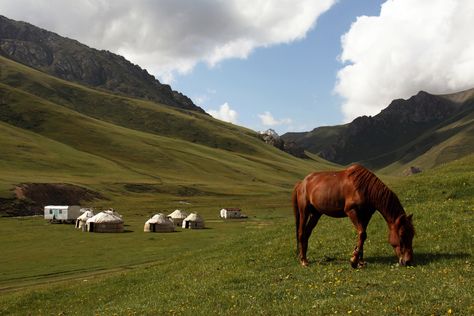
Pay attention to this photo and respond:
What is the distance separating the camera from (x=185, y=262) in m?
28.2

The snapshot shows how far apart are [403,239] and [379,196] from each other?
172cm

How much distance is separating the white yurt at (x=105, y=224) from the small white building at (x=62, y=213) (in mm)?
13688

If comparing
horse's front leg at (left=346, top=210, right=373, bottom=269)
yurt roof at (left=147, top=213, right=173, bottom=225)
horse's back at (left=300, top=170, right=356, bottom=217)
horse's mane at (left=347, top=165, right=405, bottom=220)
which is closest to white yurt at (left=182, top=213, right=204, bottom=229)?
yurt roof at (left=147, top=213, right=173, bottom=225)

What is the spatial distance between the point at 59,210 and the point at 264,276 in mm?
82267

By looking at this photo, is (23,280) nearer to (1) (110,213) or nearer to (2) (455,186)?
(2) (455,186)

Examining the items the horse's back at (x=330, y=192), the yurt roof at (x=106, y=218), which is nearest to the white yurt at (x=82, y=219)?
the yurt roof at (x=106, y=218)

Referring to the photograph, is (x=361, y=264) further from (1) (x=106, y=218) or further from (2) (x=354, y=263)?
(1) (x=106, y=218)

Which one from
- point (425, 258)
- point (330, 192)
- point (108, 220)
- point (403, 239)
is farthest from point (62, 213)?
point (403, 239)

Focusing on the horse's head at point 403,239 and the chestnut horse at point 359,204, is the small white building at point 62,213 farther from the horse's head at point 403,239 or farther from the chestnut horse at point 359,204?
the horse's head at point 403,239

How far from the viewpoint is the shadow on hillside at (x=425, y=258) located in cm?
1664

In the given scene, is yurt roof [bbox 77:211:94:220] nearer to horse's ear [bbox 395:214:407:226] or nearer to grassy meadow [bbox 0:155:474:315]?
grassy meadow [bbox 0:155:474:315]

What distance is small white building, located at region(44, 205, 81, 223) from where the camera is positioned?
3607 inches

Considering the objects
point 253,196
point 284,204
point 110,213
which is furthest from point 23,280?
point 253,196

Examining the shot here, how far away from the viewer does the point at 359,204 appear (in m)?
17.2
